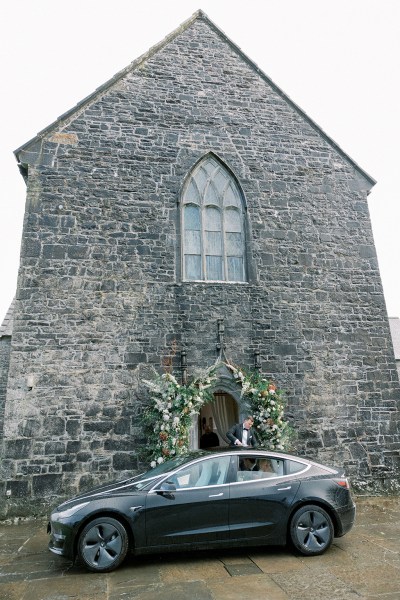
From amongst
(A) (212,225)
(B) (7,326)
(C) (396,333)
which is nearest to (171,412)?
(A) (212,225)

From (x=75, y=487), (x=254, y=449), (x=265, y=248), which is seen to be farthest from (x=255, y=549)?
(x=265, y=248)

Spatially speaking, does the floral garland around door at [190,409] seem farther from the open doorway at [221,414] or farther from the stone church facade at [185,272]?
the open doorway at [221,414]

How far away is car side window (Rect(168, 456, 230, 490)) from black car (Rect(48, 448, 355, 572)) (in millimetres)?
13

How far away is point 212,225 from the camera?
441 inches

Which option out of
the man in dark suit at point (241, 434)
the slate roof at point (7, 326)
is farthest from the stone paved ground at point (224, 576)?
the slate roof at point (7, 326)

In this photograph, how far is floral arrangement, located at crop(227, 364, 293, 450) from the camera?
9398mm

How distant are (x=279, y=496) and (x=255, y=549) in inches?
37.3

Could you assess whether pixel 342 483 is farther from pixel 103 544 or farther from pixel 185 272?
pixel 185 272

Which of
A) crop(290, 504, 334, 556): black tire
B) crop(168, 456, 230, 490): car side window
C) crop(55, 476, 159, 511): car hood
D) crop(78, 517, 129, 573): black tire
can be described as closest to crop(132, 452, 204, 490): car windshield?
crop(55, 476, 159, 511): car hood

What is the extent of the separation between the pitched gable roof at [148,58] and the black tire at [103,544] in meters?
8.24

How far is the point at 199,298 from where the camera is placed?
1038 centimetres

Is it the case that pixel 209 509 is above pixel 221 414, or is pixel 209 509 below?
below

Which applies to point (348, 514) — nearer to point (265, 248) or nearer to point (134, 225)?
point (265, 248)

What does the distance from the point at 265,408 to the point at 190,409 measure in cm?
163
